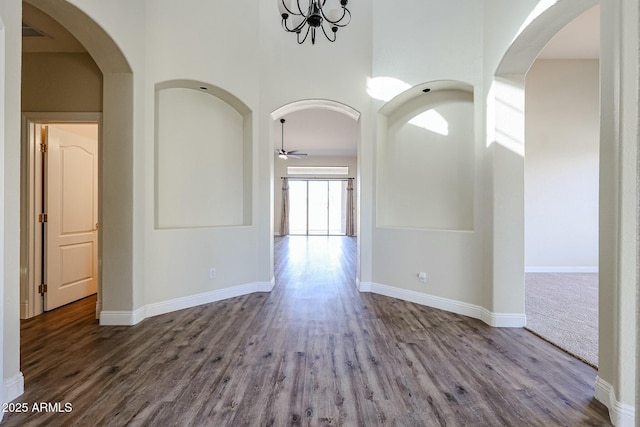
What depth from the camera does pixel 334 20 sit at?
2.85m

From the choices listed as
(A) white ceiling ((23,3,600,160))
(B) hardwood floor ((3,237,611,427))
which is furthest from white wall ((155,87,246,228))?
(B) hardwood floor ((3,237,611,427))

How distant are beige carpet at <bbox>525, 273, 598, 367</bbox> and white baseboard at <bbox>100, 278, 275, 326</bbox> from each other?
3319mm

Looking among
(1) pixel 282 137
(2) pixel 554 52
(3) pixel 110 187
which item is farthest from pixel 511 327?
(1) pixel 282 137

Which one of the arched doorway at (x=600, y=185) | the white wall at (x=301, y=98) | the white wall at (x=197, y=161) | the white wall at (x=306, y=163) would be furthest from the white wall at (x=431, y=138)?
the white wall at (x=306, y=163)

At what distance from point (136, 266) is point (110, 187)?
0.87 metres

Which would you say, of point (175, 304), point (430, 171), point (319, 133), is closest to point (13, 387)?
point (175, 304)

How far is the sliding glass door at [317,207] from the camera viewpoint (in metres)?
12.0

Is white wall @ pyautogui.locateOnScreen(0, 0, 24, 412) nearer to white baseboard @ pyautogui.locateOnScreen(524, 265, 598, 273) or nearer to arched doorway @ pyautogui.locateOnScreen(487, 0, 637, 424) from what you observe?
arched doorway @ pyautogui.locateOnScreen(487, 0, 637, 424)

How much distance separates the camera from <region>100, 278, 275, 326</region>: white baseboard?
2.96m

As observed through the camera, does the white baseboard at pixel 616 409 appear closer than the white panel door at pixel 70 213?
Yes

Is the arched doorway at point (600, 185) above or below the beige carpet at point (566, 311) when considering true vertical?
above

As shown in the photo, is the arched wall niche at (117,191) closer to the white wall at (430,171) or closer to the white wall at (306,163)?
the white wall at (430,171)

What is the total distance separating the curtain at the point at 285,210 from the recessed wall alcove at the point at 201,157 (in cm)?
744

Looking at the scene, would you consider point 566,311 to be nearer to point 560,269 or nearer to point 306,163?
point 560,269
